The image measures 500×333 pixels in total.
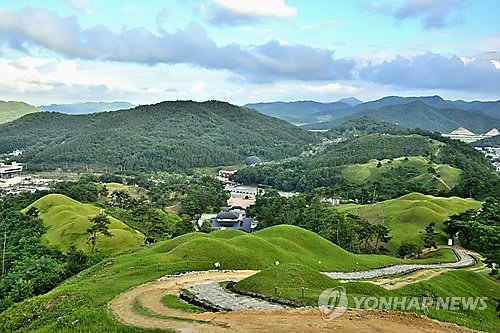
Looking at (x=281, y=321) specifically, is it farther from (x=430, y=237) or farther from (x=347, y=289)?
(x=430, y=237)

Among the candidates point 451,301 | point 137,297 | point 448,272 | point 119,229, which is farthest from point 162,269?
point 119,229

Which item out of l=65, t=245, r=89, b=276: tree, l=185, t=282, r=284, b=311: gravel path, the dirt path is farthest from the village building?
the dirt path

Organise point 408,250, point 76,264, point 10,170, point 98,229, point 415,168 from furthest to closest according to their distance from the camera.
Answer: point 10,170, point 415,168, point 408,250, point 98,229, point 76,264

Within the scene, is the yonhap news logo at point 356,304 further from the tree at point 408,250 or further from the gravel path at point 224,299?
the tree at point 408,250

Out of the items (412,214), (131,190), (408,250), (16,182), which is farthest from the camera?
(16,182)

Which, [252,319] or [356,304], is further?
[356,304]

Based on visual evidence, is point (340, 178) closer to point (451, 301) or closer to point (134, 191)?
point (134, 191)

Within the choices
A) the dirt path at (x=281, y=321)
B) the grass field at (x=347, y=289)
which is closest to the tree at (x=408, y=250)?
the grass field at (x=347, y=289)

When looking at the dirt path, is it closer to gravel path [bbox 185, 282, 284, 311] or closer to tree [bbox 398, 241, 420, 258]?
gravel path [bbox 185, 282, 284, 311]

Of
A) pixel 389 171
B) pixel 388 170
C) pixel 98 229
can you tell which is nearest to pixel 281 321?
pixel 98 229
